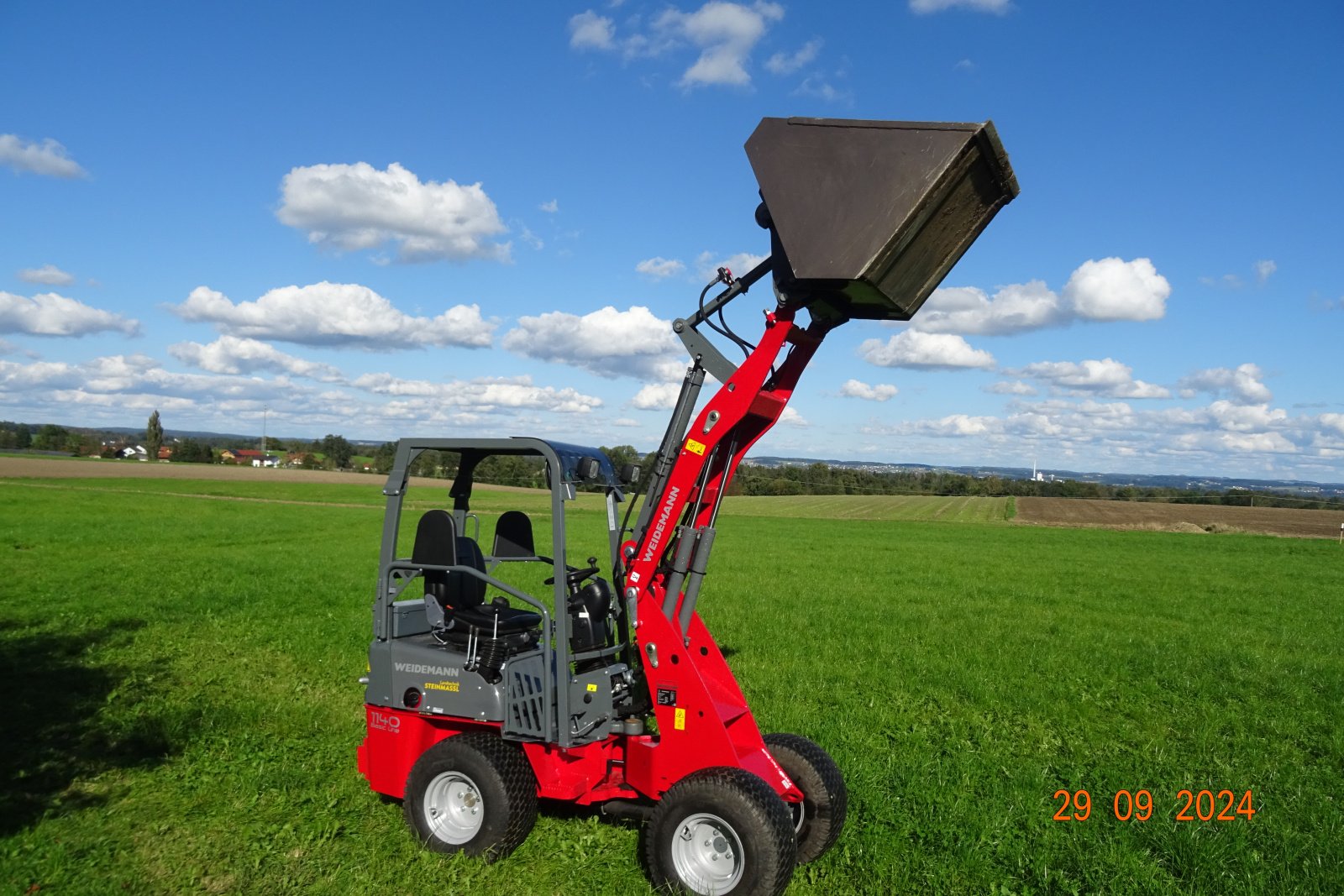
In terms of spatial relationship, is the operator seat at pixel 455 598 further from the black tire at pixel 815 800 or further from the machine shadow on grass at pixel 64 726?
the machine shadow on grass at pixel 64 726

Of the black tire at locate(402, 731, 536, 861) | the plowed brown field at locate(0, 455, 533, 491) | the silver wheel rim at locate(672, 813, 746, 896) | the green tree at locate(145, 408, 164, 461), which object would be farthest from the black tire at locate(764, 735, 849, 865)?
the green tree at locate(145, 408, 164, 461)

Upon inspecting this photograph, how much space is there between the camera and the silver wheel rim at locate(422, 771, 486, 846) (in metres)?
6.07

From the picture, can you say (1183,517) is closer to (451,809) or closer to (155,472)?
(451,809)

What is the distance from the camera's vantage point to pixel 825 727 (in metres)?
8.93

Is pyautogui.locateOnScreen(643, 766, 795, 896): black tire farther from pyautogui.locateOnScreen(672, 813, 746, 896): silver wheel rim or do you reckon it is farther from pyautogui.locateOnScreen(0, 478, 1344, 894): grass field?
pyautogui.locateOnScreen(0, 478, 1344, 894): grass field

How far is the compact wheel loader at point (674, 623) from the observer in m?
5.09

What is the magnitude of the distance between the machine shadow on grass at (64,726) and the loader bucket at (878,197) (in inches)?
257

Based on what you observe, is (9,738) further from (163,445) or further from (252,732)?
(163,445)

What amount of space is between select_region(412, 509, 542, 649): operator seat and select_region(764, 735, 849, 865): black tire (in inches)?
78.1

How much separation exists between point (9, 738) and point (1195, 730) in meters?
11.3

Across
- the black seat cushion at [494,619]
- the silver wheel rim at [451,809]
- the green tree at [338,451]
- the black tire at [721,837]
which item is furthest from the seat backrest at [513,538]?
the green tree at [338,451]

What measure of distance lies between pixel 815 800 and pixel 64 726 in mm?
7143
